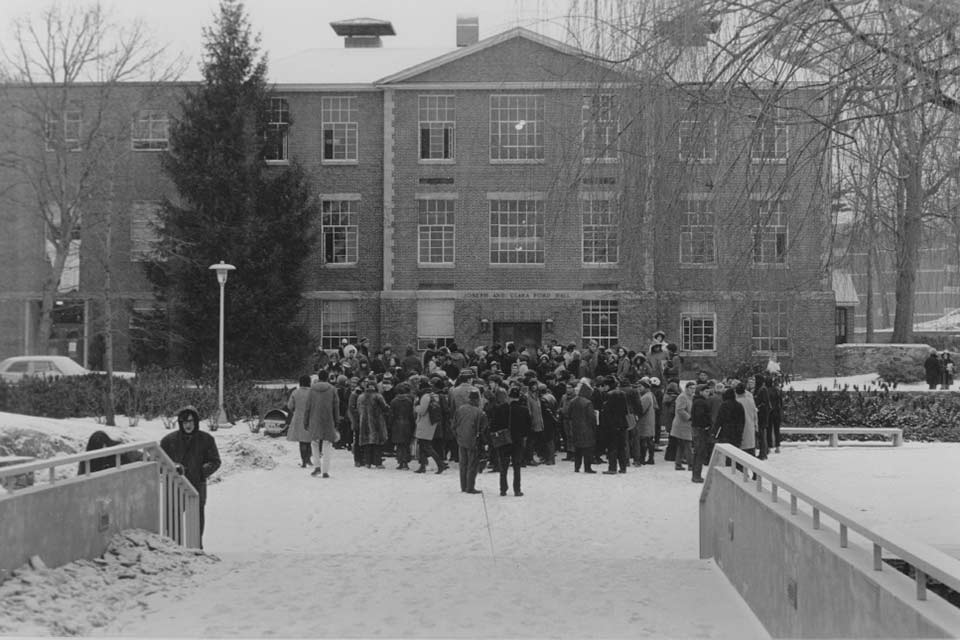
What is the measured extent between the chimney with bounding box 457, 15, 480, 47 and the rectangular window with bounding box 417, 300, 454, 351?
11.2 meters

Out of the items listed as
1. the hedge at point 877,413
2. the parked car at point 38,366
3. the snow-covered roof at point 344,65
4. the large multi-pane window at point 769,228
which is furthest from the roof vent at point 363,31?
the large multi-pane window at point 769,228

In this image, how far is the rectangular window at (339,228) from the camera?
144ft

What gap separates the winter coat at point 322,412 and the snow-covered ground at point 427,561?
2.83ft

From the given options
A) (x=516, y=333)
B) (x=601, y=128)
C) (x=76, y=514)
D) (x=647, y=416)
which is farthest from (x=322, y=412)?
(x=516, y=333)

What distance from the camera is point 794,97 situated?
11891 mm

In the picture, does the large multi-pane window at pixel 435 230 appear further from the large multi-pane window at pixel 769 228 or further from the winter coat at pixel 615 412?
the large multi-pane window at pixel 769 228

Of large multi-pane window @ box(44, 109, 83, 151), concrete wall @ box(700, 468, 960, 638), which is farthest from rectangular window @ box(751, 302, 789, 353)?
concrete wall @ box(700, 468, 960, 638)

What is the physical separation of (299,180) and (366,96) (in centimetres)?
441

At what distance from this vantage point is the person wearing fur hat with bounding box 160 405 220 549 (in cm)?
1267

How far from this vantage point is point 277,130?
43.8 m

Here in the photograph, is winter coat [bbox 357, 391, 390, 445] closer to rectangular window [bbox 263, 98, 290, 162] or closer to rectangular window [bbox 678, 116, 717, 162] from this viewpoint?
rectangular window [bbox 678, 116, 717, 162]

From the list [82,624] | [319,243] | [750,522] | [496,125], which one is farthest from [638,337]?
[82,624]

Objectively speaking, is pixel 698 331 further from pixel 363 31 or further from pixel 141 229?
pixel 141 229

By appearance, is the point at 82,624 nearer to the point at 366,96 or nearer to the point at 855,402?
the point at 855,402
